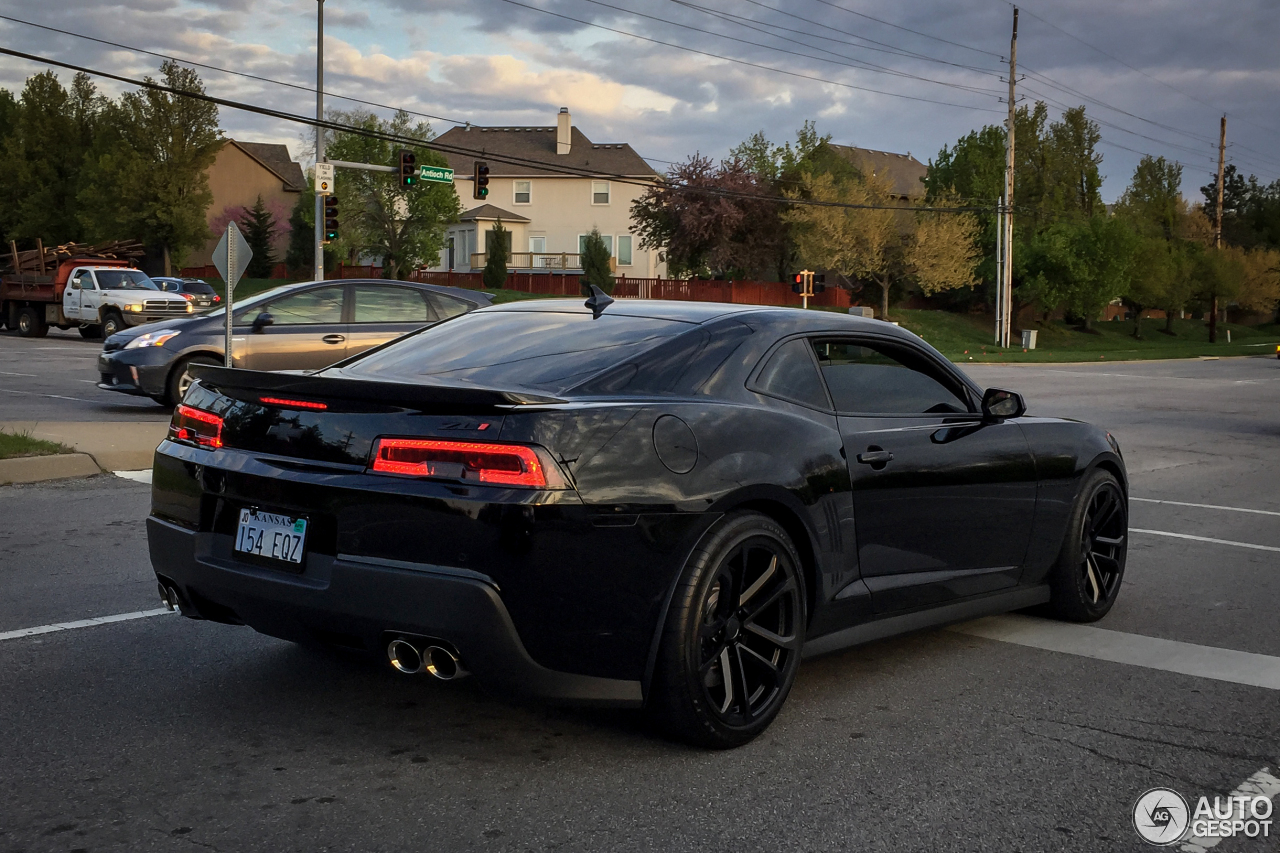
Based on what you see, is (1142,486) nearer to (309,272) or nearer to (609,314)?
(609,314)

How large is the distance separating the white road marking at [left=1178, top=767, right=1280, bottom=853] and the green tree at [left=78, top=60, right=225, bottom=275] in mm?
58580

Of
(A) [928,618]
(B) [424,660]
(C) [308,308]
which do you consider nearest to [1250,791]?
(A) [928,618]

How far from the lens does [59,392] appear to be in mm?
17719

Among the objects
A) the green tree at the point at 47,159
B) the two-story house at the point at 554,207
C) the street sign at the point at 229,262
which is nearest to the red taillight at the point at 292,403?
the street sign at the point at 229,262

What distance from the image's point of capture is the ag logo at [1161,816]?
11.8 ft

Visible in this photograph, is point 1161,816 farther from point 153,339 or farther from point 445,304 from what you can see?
point 153,339

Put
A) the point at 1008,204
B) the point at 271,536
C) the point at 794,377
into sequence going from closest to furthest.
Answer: the point at 271,536 < the point at 794,377 < the point at 1008,204

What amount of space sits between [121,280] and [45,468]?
1018 inches

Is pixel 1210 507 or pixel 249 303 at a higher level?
pixel 249 303

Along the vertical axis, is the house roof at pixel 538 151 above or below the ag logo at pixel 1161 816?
above

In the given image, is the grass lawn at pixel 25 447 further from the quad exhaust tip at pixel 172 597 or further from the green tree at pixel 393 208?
the green tree at pixel 393 208

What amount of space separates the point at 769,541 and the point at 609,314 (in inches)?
51.0

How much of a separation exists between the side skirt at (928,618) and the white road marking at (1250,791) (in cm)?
136

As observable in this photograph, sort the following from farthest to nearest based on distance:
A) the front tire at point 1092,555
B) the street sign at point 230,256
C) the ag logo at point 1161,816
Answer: the street sign at point 230,256 → the front tire at point 1092,555 → the ag logo at point 1161,816
